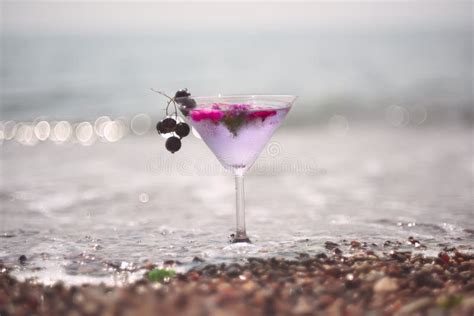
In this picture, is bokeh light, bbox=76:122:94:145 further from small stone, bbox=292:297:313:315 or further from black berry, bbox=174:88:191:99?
small stone, bbox=292:297:313:315

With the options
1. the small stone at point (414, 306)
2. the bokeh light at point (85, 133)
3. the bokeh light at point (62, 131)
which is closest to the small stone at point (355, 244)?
the small stone at point (414, 306)

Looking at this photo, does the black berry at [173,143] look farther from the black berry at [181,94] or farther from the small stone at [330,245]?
the small stone at [330,245]

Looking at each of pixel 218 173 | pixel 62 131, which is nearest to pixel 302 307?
pixel 218 173

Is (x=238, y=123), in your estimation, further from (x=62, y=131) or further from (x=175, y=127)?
(x=62, y=131)

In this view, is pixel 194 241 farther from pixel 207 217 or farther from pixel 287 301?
pixel 287 301

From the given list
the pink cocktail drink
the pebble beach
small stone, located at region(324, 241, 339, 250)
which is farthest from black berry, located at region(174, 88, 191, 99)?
small stone, located at region(324, 241, 339, 250)
